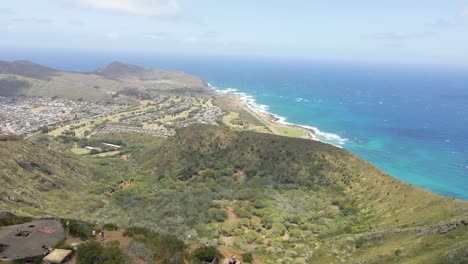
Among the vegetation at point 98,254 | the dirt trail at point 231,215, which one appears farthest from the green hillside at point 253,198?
the vegetation at point 98,254

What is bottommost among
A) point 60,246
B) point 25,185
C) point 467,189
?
point 467,189

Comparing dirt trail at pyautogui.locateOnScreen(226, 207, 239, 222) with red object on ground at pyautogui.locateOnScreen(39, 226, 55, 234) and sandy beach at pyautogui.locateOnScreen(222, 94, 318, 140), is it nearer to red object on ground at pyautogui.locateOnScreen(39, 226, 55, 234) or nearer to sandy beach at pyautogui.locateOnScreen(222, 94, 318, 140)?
red object on ground at pyautogui.locateOnScreen(39, 226, 55, 234)

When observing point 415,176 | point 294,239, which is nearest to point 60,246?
point 294,239

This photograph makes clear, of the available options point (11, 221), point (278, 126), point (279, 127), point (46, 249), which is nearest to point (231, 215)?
point (11, 221)

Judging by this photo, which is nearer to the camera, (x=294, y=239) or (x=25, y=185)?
(x=294, y=239)

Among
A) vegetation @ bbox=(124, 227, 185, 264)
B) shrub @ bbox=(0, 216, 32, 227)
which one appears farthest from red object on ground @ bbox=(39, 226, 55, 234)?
vegetation @ bbox=(124, 227, 185, 264)

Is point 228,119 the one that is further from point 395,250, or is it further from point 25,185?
point 395,250

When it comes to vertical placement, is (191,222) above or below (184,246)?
below

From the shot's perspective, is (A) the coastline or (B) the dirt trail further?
(A) the coastline
